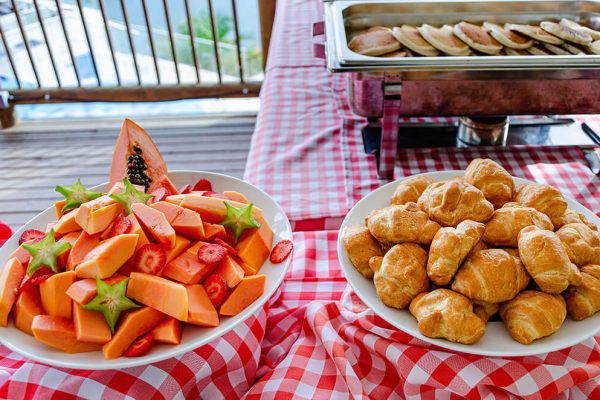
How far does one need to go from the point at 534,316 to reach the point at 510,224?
0.47 ft

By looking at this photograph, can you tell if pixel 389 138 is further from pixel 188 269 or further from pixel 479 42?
pixel 188 269

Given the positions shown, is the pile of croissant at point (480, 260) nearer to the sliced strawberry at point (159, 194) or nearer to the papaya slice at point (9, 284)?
the sliced strawberry at point (159, 194)

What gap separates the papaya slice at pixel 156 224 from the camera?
740mm

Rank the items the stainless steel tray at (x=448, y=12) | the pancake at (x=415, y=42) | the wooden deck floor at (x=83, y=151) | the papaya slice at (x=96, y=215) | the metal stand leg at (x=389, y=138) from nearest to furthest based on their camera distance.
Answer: the papaya slice at (x=96, y=215), the metal stand leg at (x=389, y=138), the pancake at (x=415, y=42), the stainless steel tray at (x=448, y=12), the wooden deck floor at (x=83, y=151)

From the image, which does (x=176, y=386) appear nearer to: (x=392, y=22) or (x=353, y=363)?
(x=353, y=363)

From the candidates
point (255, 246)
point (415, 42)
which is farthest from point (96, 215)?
point (415, 42)

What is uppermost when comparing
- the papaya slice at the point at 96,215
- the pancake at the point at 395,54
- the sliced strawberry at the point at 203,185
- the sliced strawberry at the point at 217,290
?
the pancake at the point at 395,54

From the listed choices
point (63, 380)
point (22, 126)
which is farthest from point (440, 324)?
point (22, 126)

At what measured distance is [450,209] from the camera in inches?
29.3

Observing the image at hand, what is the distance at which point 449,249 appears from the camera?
0.68 m

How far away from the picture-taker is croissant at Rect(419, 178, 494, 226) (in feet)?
2.43

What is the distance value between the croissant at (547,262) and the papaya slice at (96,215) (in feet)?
1.99

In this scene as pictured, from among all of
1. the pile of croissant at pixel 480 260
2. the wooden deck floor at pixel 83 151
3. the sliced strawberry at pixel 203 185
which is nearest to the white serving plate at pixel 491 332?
the pile of croissant at pixel 480 260

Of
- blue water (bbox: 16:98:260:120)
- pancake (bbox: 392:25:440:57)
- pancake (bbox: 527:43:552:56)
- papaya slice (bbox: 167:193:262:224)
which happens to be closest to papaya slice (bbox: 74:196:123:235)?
papaya slice (bbox: 167:193:262:224)
